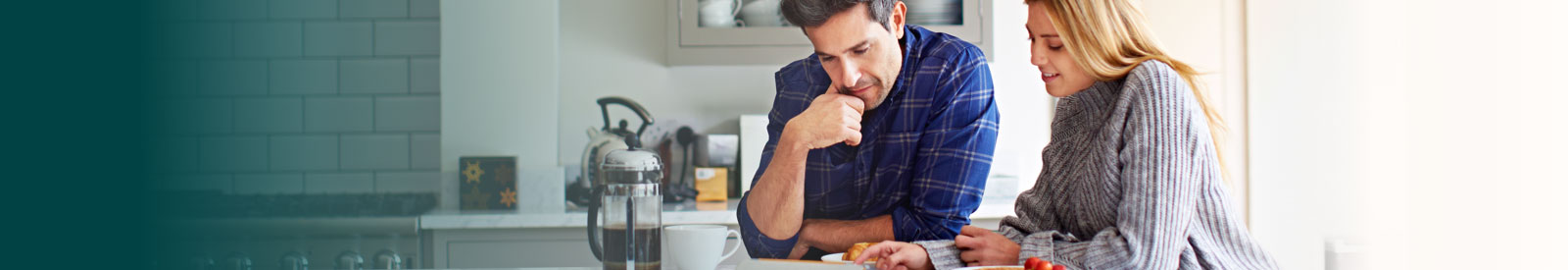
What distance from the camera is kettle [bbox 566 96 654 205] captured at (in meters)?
2.74

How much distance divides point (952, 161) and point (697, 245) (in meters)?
0.50

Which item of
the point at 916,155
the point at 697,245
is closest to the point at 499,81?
the point at 916,155

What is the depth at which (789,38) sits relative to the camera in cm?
287

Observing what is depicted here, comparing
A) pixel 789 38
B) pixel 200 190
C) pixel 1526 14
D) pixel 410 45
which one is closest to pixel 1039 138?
pixel 789 38

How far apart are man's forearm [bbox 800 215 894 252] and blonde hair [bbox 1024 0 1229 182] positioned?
465 millimetres

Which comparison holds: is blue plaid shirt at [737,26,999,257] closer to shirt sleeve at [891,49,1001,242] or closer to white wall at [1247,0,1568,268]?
shirt sleeve at [891,49,1001,242]

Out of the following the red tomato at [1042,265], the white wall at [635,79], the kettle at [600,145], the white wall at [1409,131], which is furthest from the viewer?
the white wall at [635,79]

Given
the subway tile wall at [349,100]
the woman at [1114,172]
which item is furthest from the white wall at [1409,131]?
the subway tile wall at [349,100]

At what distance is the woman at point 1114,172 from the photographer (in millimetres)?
1097

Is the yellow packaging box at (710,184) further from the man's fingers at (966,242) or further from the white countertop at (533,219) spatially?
the man's fingers at (966,242)

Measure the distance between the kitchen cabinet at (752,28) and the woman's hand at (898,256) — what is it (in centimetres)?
167

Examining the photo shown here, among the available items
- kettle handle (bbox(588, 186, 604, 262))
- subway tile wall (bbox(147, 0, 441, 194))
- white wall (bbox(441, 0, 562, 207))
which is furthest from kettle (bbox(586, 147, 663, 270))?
subway tile wall (bbox(147, 0, 441, 194))

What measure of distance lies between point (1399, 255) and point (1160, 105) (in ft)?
5.39

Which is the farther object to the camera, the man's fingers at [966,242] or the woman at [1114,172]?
the man's fingers at [966,242]
